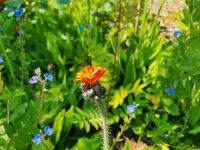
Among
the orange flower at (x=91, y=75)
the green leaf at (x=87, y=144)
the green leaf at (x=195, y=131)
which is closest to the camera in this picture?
the orange flower at (x=91, y=75)

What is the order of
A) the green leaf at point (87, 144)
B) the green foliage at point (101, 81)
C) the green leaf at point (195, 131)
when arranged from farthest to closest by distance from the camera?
the green leaf at point (195, 131), the green foliage at point (101, 81), the green leaf at point (87, 144)

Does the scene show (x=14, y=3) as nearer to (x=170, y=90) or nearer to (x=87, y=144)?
(x=87, y=144)

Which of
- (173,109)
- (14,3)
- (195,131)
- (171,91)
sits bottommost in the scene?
(195,131)

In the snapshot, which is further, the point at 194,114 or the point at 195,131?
the point at 194,114

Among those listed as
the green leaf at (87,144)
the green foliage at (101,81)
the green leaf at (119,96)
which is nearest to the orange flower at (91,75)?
the green foliage at (101,81)

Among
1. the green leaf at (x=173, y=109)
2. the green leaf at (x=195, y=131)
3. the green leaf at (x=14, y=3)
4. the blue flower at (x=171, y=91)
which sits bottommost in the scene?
the green leaf at (x=195, y=131)

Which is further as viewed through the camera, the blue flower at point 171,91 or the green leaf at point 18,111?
the blue flower at point 171,91

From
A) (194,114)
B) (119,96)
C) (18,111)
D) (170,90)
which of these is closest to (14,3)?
(18,111)

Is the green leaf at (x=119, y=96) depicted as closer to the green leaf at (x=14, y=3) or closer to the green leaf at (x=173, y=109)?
the green leaf at (x=173, y=109)

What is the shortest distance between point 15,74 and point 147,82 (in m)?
0.92

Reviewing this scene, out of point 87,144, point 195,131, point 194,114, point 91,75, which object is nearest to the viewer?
point 91,75

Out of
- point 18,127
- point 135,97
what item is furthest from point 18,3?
point 135,97

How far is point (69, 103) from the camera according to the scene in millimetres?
2701

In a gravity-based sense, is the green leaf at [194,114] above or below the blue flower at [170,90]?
below
